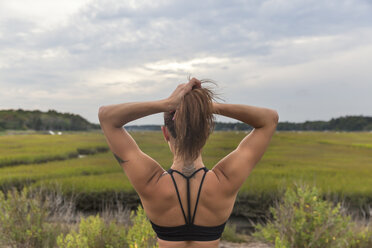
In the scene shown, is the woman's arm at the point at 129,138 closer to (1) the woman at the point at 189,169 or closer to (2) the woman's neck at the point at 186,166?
(1) the woman at the point at 189,169

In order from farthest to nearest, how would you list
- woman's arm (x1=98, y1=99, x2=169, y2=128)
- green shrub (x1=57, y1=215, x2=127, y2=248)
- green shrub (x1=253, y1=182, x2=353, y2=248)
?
green shrub (x1=253, y1=182, x2=353, y2=248)
green shrub (x1=57, y1=215, x2=127, y2=248)
woman's arm (x1=98, y1=99, x2=169, y2=128)

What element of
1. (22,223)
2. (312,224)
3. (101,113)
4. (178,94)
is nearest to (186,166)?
(178,94)

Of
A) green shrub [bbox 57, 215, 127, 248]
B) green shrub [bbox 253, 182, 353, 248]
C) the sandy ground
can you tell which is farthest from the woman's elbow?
the sandy ground

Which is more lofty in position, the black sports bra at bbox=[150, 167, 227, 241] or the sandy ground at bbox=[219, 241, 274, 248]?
the black sports bra at bbox=[150, 167, 227, 241]

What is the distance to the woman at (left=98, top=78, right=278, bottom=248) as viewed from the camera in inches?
67.5

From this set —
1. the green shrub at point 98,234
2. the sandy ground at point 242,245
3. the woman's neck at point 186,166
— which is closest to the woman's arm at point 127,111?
the woman's neck at point 186,166

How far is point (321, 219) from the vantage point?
5406 mm

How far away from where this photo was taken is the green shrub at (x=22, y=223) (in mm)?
5668

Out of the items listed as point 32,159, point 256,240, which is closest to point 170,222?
point 256,240

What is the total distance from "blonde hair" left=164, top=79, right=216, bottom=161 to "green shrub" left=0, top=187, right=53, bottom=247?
5.13m

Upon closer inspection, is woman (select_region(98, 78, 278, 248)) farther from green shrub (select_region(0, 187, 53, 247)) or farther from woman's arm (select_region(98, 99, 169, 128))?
green shrub (select_region(0, 187, 53, 247))

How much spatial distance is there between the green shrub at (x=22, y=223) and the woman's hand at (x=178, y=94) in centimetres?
526

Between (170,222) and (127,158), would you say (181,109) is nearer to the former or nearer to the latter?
(127,158)

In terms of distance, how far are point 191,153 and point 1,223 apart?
5681 millimetres
